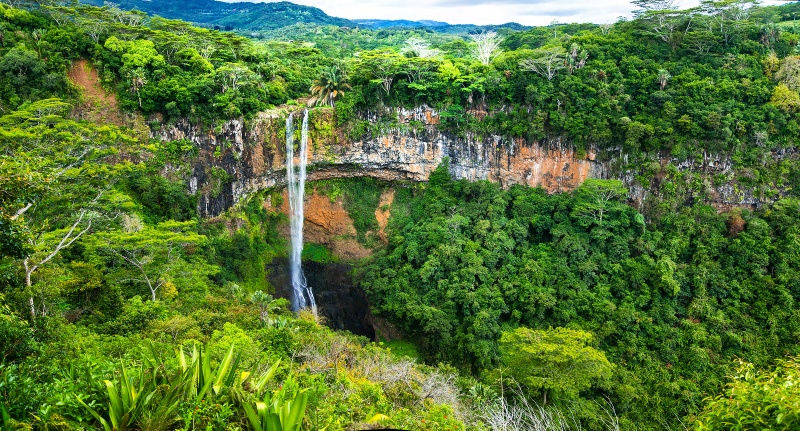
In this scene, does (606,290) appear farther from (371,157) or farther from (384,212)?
(371,157)

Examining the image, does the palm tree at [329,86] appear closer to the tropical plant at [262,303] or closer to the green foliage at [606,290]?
the green foliage at [606,290]

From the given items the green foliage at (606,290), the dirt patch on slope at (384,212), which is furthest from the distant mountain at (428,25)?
the green foliage at (606,290)

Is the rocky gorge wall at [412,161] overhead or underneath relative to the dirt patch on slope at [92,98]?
underneath

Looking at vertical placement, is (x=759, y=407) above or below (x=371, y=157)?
above

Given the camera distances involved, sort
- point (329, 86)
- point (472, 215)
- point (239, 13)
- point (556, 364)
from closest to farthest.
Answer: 1. point (556, 364)
2. point (472, 215)
3. point (329, 86)
4. point (239, 13)

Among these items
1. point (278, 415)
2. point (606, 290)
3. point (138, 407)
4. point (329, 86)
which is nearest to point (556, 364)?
point (606, 290)

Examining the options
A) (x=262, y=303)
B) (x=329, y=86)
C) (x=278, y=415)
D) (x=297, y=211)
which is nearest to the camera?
(x=278, y=415)

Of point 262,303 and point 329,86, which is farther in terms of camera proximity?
point 329,86

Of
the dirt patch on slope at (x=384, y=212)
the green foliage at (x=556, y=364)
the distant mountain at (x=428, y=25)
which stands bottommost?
the green foliage at (x=556, y=364)
